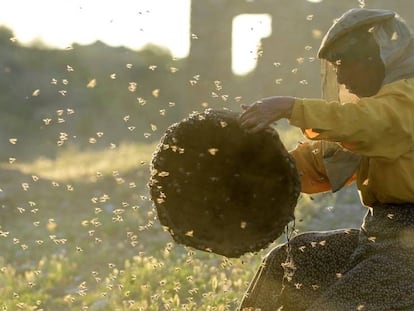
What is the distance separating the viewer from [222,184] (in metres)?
6.15

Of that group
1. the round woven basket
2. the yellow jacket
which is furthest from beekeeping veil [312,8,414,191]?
the round woven basket

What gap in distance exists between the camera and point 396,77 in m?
5.71

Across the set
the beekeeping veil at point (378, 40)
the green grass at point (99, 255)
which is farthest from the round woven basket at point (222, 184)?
the green grass at point (99, 255)

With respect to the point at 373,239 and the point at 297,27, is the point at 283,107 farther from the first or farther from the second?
the point at 297,27

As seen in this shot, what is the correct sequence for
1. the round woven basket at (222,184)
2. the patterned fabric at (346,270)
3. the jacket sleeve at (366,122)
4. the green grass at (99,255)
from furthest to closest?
the green grass at (99,255), the round woven basket at (222,184), the patterned fabric at (346,270), the jacket sleeve at (366,122)

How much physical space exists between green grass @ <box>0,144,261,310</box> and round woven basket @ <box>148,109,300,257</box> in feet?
2.72

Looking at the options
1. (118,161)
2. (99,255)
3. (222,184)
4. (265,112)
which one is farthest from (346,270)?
(118,161)

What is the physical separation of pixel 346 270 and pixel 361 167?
0.57 metres

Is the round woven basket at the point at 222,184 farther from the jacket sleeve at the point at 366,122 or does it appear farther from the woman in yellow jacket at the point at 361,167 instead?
the jacket sleeve at the point at 366,122

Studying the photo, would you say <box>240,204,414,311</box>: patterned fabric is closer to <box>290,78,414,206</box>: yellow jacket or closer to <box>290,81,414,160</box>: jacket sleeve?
<box>290,78,414,206</box>: yellow jacket

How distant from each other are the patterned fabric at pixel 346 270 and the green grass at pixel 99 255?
786 millimetres

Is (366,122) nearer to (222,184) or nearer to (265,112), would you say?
(265,112)

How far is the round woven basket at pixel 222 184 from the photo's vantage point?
5898mm

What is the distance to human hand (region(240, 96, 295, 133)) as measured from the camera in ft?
18.0
